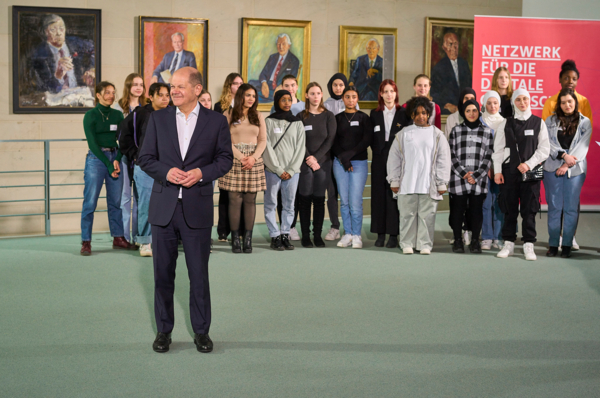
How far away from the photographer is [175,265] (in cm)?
356

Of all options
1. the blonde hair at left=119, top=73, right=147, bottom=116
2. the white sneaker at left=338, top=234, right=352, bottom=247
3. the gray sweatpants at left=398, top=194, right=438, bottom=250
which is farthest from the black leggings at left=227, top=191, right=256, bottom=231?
the gray sweatpants at left=398, top=194, right=438, bottom=250

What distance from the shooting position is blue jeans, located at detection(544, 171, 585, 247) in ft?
20.8

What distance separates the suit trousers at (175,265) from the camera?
3.51m

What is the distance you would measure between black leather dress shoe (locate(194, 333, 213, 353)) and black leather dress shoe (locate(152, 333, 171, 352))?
0.16 m

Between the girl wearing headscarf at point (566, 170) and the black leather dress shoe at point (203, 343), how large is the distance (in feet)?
13.2

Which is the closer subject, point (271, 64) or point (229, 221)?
point (229, 221)

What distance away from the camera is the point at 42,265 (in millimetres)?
5867

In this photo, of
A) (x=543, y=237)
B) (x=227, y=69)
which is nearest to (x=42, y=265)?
(x=227, y=69)

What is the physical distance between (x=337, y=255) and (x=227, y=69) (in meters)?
3.40

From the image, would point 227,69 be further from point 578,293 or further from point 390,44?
point 578,293

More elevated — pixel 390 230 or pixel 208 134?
pixel 208 134

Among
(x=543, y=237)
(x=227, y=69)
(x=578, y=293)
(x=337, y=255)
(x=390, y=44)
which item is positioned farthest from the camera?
(x=390, y=44)

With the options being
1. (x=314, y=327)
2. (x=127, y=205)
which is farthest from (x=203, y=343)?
(x=127, y=205)

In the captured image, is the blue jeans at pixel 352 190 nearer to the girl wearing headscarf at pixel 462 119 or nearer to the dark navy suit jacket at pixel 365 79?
the girl wearing headscarf at pixel 462 119
